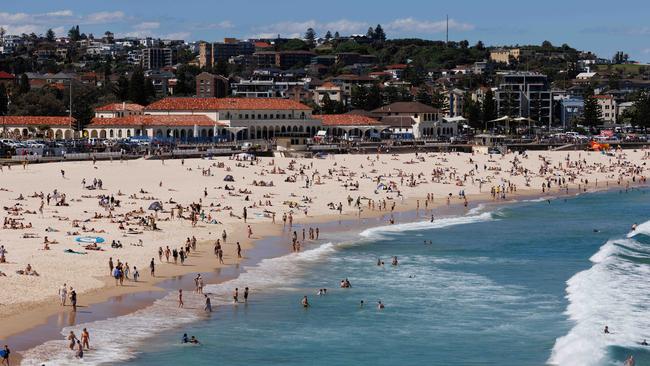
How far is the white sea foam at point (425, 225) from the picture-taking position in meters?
45.7

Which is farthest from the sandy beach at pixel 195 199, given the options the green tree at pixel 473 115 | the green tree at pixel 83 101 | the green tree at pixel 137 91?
the green tree at pixel 137 91

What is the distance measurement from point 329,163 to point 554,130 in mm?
54508

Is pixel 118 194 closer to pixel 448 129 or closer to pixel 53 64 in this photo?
pixel 448 129

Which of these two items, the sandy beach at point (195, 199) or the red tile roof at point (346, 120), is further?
the red tile roof at point (346, 120)

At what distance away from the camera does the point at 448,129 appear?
110 metres

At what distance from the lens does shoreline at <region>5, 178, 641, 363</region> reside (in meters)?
25.6

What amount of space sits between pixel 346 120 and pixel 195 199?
4866 centimetres

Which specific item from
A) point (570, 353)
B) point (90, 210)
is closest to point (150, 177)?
point (90, 210)

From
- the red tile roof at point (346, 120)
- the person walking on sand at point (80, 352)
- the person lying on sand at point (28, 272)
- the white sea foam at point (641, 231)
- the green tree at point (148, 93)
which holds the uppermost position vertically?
the green tree at point (148, 93)

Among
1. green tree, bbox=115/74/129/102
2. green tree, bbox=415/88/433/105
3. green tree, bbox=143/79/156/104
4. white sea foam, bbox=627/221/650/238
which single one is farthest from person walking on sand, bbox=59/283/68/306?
green tree, bbox=415/88/433/105

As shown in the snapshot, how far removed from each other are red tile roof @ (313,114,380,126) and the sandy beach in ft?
44.3

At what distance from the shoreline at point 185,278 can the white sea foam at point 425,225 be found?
813 millimetres

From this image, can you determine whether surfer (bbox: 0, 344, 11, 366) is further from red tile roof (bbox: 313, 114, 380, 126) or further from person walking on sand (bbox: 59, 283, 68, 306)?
red tile roof (bbox: 313, 114, 380, 126)

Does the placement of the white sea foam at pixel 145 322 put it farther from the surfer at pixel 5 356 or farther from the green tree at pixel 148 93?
the green tree at pixel 148 93
